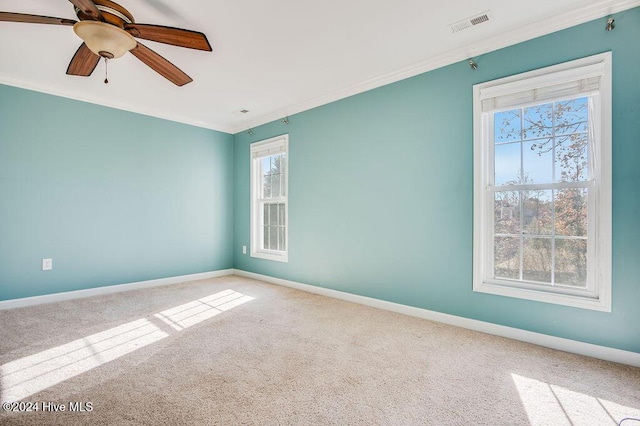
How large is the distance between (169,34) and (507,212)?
117 inches

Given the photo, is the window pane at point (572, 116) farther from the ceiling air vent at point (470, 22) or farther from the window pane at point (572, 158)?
the ceiling air vent at point (470, 22)

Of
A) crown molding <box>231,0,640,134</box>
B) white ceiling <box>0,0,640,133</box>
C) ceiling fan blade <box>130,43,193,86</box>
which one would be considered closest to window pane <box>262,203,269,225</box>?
white ceiling <box>0,0,640,133</box>

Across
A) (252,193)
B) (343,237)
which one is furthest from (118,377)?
(252,193)

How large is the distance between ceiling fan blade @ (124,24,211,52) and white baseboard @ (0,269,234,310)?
3.24 metres

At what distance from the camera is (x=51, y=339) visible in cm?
255

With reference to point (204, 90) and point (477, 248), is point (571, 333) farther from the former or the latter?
point (204, 90)

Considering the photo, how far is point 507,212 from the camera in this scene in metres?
2.71

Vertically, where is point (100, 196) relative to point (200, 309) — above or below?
above

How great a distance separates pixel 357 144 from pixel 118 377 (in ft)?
→ 9.95

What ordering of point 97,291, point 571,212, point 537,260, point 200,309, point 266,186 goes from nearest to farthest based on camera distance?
point 571,212
point 537,260
point 200,309
point 97,291
point 266,186

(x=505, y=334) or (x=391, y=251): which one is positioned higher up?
(x=391, y=251)

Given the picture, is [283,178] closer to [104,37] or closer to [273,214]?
[273,214]

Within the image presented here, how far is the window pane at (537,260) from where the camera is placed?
2516 mm

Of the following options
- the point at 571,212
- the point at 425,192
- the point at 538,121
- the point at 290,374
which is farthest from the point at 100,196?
the point at 571,212
